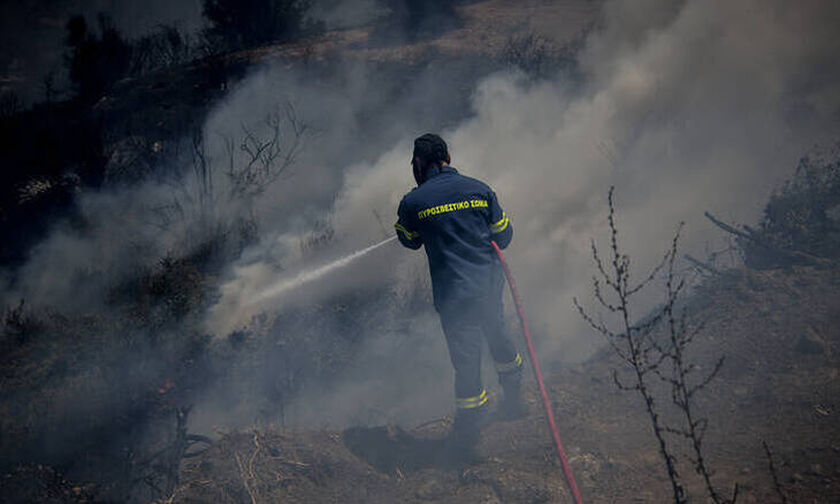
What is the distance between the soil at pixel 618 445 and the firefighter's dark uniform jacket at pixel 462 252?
0.63 m

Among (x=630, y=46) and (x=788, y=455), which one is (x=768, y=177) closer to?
(x=630, y=46)

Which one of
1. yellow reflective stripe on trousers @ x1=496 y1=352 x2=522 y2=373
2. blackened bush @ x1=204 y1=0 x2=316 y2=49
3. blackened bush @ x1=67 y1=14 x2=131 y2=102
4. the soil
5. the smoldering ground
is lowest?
the soil

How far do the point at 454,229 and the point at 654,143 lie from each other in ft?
18.8

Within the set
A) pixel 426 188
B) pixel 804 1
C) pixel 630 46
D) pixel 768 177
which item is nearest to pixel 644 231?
pixel 768 177

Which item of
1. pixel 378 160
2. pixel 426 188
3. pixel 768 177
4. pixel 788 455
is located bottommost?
pixel 788 455

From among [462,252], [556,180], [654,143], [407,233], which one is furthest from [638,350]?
[654,143]

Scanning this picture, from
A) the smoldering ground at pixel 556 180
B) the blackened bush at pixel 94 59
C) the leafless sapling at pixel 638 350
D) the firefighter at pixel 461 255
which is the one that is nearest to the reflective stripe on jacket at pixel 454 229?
the firefighter at pixel 461 255

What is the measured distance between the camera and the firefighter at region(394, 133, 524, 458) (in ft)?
11.4

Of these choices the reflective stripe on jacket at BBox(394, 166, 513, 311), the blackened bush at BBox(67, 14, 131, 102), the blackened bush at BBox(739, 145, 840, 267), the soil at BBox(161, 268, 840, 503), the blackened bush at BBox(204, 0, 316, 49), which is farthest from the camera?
the blackened bush at BBox(204, 0, 316, 49)

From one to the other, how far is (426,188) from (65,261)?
20.1 feet

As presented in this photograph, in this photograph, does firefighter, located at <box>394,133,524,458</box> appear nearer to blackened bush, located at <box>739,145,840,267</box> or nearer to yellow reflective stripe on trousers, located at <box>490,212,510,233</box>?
yellow reflective stripe on trousers, located at <box>490,212,510,233</box>

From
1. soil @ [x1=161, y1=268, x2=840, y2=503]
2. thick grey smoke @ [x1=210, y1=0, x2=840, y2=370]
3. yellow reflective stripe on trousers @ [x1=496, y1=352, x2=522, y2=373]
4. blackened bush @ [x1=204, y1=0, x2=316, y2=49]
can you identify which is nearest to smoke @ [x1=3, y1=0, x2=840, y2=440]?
thick grey smoke @ [x1=210, y1=0, x2=840, y2=370]

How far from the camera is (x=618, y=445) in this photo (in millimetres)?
3371

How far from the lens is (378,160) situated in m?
8.12
